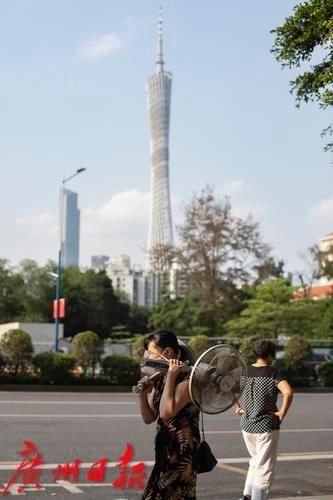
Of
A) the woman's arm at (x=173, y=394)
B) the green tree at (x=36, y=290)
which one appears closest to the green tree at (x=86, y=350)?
the woman's arm at (x=173, y=394)

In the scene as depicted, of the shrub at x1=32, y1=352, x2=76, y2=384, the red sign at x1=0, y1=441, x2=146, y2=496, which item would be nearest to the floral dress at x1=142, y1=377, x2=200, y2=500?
the red sign at x1=0, y1=441, x2=146, y2=496

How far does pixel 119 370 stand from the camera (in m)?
26.7

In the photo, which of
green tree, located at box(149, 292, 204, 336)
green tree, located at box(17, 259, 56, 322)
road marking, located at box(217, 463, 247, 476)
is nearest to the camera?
road marking, located at box(217, 463, 247, 476)

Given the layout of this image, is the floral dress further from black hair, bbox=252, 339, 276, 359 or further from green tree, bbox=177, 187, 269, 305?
green tree, bbox=177, 187, 269, 305

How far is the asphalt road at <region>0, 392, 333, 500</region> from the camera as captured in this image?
8219 mm

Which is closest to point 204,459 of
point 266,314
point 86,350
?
point 86,350

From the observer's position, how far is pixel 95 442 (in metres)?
11.3

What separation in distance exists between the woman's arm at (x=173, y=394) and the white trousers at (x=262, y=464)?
265 centimetres

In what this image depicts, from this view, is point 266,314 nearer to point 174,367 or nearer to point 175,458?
point 175,458

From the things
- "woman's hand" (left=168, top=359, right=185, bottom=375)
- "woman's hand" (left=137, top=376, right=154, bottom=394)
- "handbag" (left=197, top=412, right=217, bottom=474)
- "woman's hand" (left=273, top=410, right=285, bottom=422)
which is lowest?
"handbag" (left=197, top=412, right=217, bottom=474)

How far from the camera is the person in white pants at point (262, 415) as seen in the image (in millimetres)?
6578

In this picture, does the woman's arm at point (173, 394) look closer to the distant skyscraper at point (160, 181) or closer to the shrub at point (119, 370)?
the shrub at point (119, 370)

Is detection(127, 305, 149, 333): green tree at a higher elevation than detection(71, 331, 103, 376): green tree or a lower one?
higher

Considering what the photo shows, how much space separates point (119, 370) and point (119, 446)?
51.8ft
